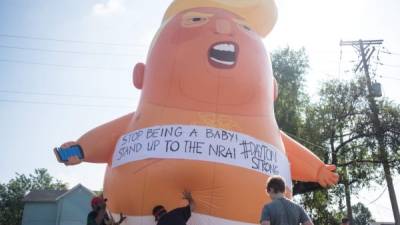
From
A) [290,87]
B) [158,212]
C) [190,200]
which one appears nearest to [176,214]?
[158,212]

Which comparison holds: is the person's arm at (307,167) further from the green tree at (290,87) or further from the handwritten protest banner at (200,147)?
the green tree at (290,87)

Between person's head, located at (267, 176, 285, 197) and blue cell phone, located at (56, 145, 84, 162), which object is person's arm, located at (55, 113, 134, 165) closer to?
blue cell phone, located at (56, 145, 84, 162)

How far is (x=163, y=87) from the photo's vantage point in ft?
22.4

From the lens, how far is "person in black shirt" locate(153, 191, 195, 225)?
5125mm

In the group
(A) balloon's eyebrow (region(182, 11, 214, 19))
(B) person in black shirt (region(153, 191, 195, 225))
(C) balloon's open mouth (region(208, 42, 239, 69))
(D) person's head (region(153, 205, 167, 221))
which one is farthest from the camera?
(A) balloon's eyebrow (region(182, 11, 214, 19))

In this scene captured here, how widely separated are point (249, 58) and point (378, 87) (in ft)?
36.1

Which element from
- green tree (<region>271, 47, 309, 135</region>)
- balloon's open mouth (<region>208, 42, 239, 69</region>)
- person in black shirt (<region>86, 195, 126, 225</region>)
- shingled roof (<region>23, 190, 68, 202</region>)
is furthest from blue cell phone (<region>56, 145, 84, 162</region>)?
shingled roof (<region>23, 190, 68, 202</region>)

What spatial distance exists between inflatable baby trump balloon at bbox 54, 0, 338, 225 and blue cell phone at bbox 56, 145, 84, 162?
39 millimetres

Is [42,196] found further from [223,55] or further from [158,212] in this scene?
[158,212]

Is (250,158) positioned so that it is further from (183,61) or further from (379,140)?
(379,140)

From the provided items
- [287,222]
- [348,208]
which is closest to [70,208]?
[348,208]

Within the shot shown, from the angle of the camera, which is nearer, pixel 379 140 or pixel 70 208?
pixel 379 140

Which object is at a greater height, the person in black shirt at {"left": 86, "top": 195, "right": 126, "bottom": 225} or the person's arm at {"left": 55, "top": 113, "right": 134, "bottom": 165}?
the person's arm at {"left": 55, "top": 113, "right": 134, "bottom": 165}

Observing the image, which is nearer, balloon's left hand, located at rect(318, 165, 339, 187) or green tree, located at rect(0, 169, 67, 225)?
balloon's left hand, located at rect(318, 165, 339, 187)
